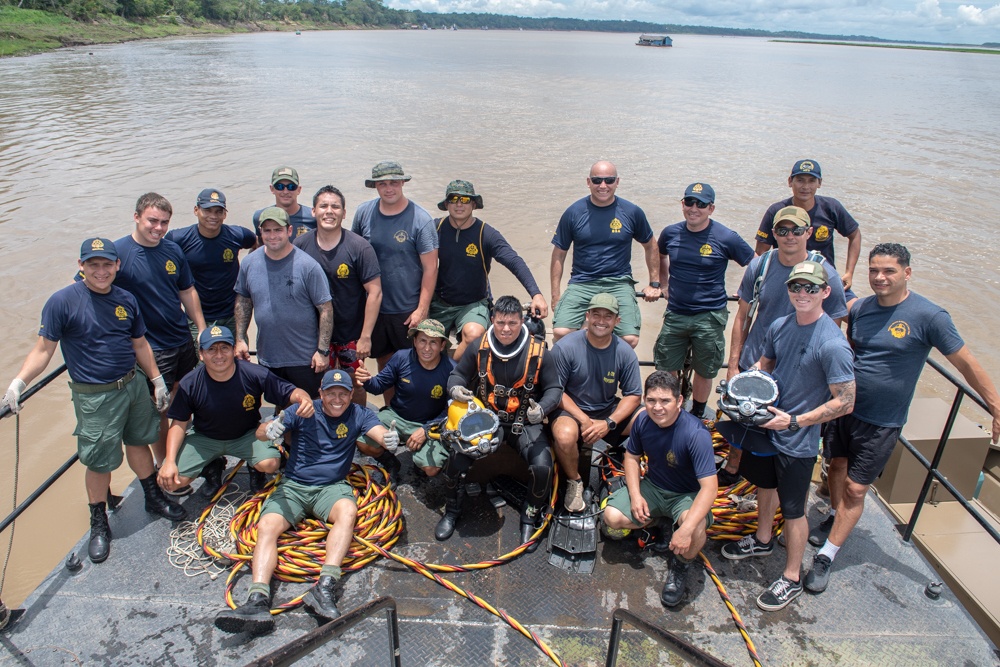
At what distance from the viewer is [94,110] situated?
27.6 meters

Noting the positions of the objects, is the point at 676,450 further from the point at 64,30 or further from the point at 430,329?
the point at 64,30

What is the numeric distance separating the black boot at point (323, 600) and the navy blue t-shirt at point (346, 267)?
204cm

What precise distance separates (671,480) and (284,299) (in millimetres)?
2887

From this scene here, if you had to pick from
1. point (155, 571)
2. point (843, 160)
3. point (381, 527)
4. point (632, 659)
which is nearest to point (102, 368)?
point (155, 571)

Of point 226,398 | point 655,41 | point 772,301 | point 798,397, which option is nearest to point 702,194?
point 772,301

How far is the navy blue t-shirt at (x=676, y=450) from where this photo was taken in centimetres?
379

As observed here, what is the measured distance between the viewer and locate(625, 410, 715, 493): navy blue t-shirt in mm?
3793

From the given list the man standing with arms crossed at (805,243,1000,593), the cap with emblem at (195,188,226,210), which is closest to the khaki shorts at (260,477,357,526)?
the cap with emblem at (195,188,226,210)

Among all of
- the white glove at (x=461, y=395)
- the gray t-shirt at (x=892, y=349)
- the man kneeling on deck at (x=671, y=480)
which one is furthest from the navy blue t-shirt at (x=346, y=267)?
the gray t-shirt at (x=892, y=349)

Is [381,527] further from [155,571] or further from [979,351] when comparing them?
[979,351]

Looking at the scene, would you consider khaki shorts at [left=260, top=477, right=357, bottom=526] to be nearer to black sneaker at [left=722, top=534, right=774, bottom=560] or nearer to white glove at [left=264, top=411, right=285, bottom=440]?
white glove at [left=264, top=411, right=285, bottom=440]

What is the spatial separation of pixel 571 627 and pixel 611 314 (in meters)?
1.91

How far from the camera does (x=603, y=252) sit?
5344 mm

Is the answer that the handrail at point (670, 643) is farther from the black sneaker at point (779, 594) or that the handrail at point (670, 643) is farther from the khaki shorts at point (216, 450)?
the khaki shorts at point (216, 450)
